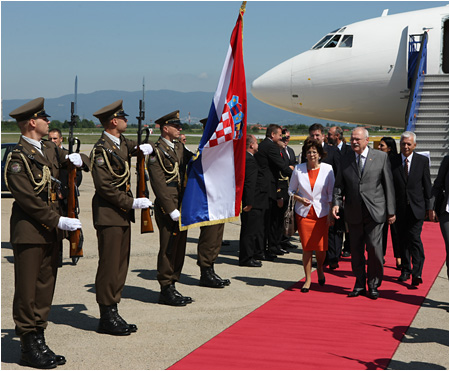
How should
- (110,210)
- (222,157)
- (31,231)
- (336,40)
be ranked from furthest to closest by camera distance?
(336,40)
(222,157)
(110,210)
(31,231)

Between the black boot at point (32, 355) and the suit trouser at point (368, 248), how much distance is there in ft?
12.4

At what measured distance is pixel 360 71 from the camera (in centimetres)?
1628

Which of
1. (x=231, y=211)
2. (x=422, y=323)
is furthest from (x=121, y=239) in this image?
(x=422, y=323)

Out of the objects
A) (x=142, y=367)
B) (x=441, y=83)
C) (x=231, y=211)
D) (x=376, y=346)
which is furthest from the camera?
(x=441, y=83)

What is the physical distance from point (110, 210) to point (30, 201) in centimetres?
103

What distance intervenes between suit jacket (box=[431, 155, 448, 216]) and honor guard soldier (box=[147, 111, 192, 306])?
275cm

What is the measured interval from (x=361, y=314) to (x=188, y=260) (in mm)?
3361

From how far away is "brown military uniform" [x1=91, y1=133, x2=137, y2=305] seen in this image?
5.76 meters

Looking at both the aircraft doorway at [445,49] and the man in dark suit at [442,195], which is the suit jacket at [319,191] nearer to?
the man in dark suit at [442,195]

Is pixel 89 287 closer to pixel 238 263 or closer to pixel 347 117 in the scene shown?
pixel 238 263

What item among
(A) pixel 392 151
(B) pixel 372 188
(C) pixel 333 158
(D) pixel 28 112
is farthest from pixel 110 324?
(C) pixel 333 158

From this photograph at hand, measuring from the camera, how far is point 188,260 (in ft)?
30.6

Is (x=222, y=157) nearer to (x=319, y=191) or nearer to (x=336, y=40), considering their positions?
(x=319, y=191)

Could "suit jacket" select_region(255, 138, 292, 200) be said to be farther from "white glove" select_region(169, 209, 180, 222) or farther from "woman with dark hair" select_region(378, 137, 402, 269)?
"white glove" select_region(169, 209, 180, 222)
